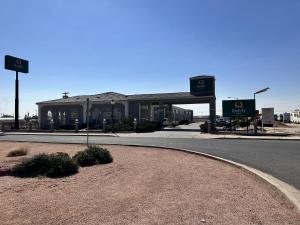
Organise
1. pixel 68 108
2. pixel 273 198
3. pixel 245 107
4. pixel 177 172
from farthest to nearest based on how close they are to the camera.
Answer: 1. pixel 68 108
2. pixel 245 107
3. pixel 177 172
4. pixel 273 198

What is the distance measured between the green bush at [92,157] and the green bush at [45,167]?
1.63 metres

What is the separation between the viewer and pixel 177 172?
440 inches

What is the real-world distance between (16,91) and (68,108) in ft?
25.1

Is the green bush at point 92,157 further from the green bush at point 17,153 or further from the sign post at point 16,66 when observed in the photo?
the sign post at point 16,66

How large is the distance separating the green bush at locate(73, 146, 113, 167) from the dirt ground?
1561 mm

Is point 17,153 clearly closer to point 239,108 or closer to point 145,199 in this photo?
point 145,199

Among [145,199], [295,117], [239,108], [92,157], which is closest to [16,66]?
[239,108]

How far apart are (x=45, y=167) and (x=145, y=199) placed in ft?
15.1

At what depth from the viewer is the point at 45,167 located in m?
11.0

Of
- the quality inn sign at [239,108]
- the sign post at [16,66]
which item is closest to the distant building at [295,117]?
the quality inn sign at [239,108]

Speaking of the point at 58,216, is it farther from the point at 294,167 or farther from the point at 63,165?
the point at 294,167

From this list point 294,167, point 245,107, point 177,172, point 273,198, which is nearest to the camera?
point 273,198

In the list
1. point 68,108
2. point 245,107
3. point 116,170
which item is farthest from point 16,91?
point 116,170

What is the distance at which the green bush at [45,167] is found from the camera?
1073cm
